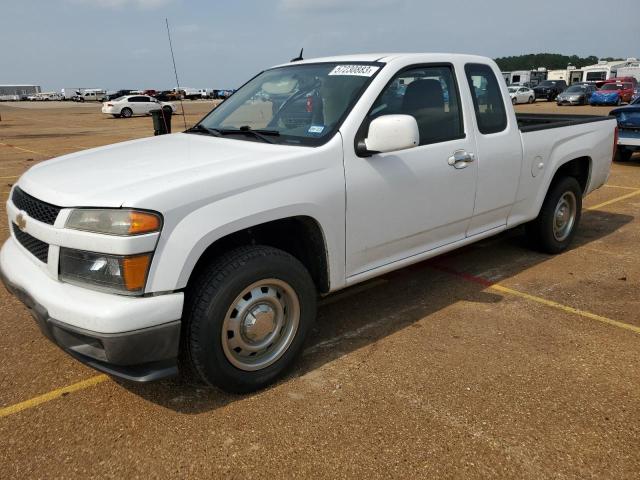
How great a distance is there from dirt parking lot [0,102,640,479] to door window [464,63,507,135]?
135 centimetres

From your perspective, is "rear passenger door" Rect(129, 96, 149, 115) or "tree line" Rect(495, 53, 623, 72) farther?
"tree line" Rect(495, 53, 623, 72)

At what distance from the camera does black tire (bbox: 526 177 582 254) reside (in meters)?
4.97

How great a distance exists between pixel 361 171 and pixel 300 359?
122 cm

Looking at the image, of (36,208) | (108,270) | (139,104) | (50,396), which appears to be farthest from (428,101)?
(139,104)

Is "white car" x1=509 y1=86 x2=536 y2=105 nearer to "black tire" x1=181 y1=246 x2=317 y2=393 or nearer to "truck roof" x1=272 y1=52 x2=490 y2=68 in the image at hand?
"truck roof" x1=272 y1=52 x2=490 y2=68

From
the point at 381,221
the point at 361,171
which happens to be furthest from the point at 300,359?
the point at 361,171

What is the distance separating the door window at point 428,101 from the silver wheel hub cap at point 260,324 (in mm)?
1305

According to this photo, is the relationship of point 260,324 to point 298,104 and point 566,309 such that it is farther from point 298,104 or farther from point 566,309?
point 566,309

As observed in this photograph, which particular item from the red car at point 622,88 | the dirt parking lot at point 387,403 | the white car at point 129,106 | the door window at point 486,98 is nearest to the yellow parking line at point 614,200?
the dirt parking lot at point 387,403

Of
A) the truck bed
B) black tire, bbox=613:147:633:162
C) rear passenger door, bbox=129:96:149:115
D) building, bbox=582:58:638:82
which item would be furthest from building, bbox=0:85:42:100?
the truck bed

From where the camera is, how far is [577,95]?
3431 cm

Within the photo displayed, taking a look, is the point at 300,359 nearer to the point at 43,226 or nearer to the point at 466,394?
the point at 466,394

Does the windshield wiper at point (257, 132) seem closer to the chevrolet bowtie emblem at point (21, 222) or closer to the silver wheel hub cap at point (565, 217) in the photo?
the chevrolet bowtie emblem at point (21, 222)

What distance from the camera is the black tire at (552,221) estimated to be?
4.97 metres
